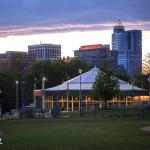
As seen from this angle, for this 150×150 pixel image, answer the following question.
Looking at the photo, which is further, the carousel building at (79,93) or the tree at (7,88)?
the tree at (7,88)

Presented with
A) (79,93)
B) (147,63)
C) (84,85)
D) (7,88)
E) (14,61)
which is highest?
(14,61)

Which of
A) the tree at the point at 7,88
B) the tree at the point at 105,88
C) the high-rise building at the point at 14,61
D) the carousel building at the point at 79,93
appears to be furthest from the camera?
the high-rise building at the point at 14,61

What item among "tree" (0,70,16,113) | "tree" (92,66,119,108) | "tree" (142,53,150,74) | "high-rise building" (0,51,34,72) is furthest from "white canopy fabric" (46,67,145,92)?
"high-rise building" (0,51,34,72)

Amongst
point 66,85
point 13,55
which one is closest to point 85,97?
point 66,85

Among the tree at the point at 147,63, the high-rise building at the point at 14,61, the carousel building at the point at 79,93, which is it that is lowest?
the carousel building at the point at 79,93

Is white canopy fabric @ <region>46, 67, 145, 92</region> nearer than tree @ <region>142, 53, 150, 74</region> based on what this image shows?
Yes

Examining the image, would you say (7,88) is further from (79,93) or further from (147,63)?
(147,63)

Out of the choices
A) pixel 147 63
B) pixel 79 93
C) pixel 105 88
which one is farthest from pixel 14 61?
pixel 105 88

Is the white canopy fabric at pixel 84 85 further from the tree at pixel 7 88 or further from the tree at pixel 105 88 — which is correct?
the tree at pixel 7 88

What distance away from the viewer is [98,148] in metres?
20.6

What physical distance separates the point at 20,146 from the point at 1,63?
589 ft

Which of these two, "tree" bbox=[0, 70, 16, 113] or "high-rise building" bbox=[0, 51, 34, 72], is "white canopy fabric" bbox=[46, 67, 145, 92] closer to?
"tree" bbox=[0, 70, 16, 113]

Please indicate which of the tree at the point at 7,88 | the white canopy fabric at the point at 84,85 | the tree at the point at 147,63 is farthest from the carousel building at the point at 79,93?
the tree at the point at 147,63

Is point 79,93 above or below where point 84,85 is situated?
below
